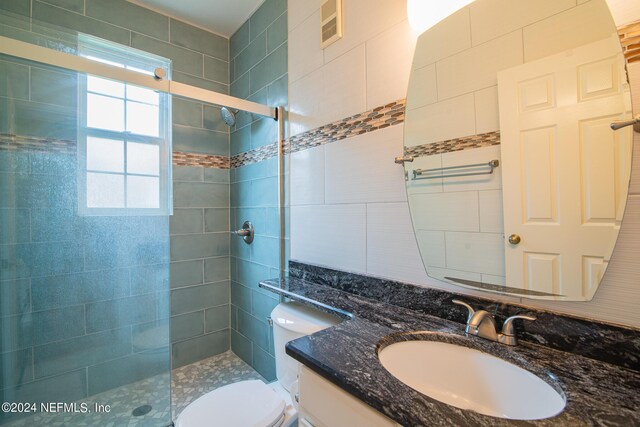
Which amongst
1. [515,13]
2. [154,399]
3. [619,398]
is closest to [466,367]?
[619,398]

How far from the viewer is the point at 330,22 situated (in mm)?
1355

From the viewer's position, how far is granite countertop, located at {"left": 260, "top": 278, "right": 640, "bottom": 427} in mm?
464

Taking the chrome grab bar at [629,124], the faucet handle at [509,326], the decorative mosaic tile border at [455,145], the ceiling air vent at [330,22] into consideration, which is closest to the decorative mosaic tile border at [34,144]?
the ceiling air vent at [330,22]

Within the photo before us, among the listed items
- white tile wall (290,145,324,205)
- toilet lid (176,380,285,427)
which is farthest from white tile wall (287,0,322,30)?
toilet lid (176,380,285,427)

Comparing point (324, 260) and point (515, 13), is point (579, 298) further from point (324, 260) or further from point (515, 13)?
point (324, 260)

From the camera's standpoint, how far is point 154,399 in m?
1.47

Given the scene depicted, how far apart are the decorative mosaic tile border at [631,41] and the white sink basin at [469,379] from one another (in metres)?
0.75

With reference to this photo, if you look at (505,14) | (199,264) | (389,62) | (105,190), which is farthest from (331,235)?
(199,264)

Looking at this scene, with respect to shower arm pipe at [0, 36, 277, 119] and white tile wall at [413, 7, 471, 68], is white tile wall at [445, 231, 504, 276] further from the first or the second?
shower arm pipe at [0, 36, 277, 119]

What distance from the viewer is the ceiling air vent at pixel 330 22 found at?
1.31m

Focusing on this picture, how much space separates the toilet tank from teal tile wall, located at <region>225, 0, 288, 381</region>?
0.51 metres

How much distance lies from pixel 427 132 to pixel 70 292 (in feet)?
5.71

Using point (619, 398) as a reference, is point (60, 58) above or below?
above

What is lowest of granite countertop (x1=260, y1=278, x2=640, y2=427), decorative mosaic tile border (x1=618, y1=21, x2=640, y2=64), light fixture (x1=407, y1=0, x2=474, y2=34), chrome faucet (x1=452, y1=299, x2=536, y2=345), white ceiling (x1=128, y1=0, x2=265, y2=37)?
granite countertop (x1=260, y1=278, x2=640, y2=427)
